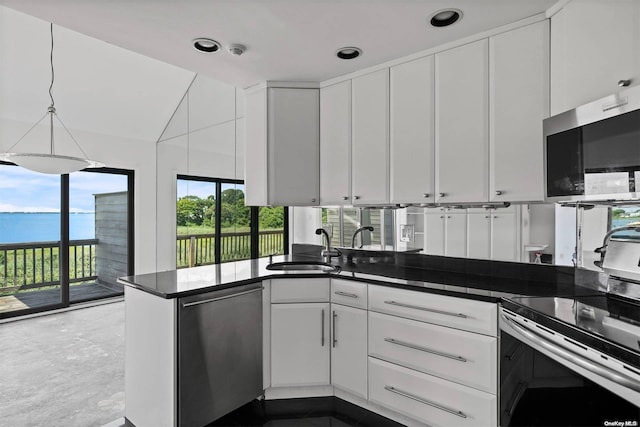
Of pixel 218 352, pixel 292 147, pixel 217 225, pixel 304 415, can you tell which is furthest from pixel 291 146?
pixel 217 225

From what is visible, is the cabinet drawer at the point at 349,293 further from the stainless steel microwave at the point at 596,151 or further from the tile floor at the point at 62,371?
the tile floor at the point at 62,371

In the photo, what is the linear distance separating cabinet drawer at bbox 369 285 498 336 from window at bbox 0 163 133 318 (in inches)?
181

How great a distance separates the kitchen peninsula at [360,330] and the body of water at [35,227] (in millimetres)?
3486

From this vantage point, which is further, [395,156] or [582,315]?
[395,156]

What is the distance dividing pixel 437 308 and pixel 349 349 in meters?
0.70

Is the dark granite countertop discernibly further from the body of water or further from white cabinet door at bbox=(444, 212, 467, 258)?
the body of water

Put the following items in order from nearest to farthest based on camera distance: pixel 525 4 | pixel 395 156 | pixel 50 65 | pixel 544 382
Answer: pixel 544 382, pixel 525 4, pixel 395 156, pixel 50 65

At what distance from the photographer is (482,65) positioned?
2135 millimetres

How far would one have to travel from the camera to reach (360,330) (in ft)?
7.33

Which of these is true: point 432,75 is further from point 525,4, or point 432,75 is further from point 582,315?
point 582,315

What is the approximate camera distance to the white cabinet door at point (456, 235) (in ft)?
7.91

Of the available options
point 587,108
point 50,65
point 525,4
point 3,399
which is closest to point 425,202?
point 587,108

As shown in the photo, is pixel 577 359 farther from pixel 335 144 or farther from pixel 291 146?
pixel 291 146

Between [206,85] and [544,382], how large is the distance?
490 cm
